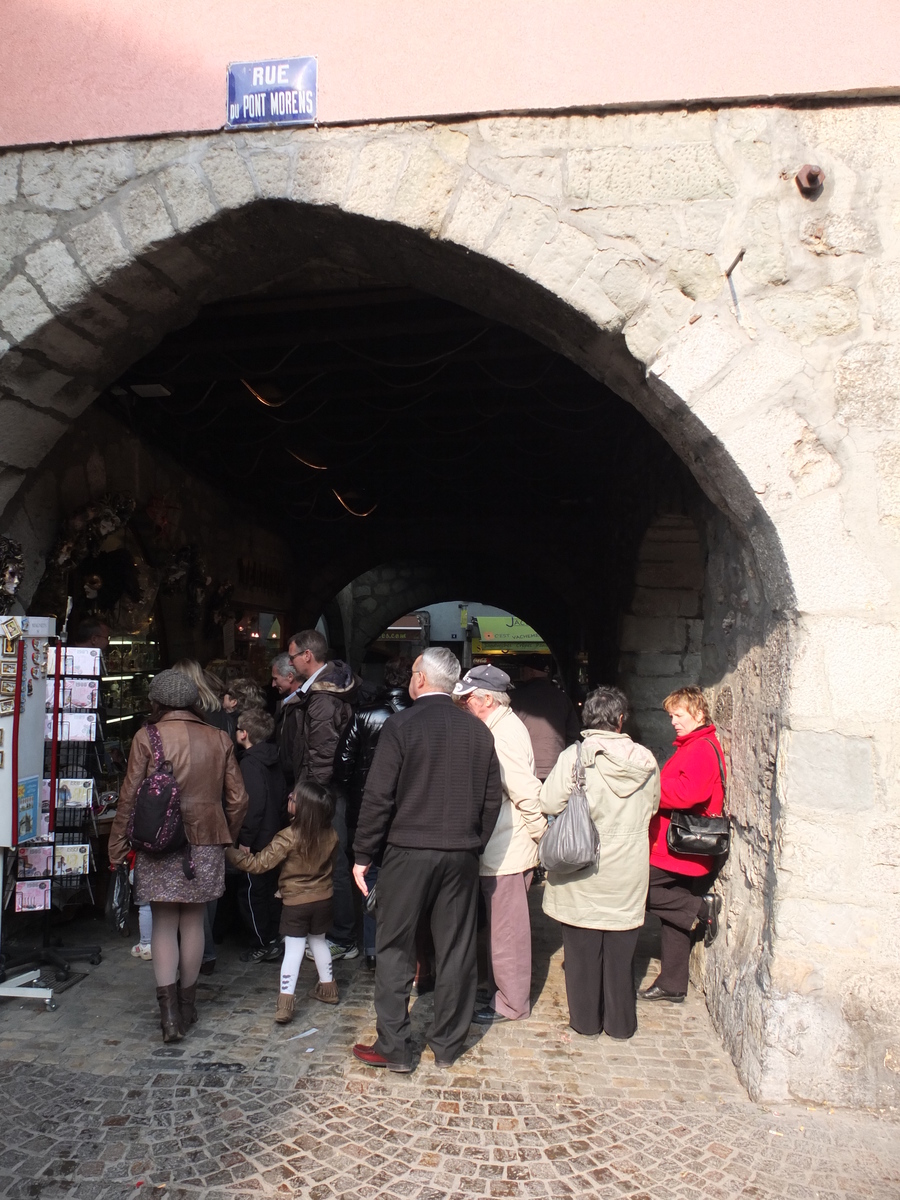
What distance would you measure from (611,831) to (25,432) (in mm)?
2982

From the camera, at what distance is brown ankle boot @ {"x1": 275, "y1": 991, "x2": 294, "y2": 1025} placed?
3.18 meters

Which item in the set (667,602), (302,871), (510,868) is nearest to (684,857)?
(510,868)

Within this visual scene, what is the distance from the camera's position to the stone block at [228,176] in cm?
310

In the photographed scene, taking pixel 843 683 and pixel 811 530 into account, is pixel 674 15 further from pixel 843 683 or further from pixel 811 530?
pixel 843 683

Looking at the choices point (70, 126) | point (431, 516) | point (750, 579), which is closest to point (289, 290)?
point (70, 126)

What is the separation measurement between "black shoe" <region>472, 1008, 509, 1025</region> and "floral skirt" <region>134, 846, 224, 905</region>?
3.77 ft

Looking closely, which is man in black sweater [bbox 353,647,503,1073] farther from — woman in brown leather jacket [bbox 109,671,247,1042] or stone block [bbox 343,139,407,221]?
stone block [bbox 343,139,407,221]

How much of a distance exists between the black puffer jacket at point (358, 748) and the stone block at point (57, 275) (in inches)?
82.8

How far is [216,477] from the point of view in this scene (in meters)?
7.08

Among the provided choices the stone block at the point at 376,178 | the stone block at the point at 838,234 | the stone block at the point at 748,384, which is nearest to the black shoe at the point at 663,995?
the stone block at the point at 748,384

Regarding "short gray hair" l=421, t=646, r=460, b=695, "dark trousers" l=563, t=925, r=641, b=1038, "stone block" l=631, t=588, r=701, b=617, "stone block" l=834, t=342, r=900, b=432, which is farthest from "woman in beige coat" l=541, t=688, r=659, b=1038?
"stone block" l=631, t=588, r=701, b=617

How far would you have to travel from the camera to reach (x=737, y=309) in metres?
2.88

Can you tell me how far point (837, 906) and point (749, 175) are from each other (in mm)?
2497

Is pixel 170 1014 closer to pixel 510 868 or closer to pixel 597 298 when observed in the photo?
pixel 510 868
